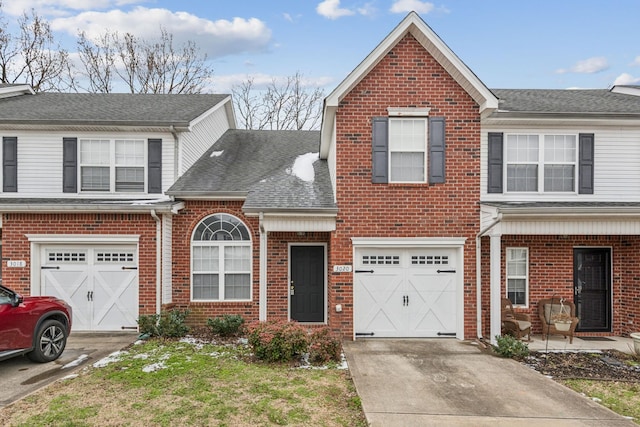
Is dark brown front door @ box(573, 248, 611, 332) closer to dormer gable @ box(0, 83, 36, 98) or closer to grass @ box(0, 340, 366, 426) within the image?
grass @ box(0, 340, 366, 426)

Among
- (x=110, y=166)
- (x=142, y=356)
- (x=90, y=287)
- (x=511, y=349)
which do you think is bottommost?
(x=142, y=356)

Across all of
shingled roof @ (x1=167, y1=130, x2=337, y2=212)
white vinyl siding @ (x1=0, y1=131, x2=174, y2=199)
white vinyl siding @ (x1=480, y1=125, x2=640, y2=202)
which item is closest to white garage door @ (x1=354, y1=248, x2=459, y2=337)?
shingled roof @ (x1=167, y1=130, x2=337, y2=212)

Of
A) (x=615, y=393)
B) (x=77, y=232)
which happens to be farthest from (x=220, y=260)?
(x=615, y=393)

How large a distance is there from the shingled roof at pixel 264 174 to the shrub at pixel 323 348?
2912mm

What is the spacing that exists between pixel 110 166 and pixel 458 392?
33.0ft

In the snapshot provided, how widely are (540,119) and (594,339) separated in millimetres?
5613

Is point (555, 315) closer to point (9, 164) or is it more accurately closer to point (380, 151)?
point (380, 151)

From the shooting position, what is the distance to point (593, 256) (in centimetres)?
1088

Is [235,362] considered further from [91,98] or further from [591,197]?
[91,98]

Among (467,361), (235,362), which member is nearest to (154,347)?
(235,362)

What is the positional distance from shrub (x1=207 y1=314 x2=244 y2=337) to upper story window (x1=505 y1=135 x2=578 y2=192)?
24.8 ft

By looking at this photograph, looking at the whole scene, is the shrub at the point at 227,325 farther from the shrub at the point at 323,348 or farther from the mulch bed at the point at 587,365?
the mulch bed at the point at 587,365

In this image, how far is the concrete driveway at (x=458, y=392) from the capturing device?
552 centimetres

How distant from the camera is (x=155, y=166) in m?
11.4
